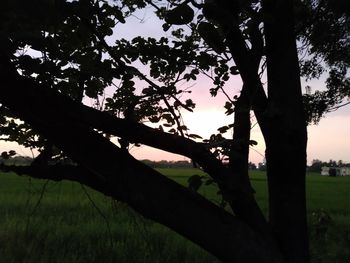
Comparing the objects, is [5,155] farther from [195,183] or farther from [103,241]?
[103,241]

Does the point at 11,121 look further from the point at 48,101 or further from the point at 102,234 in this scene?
the point at 102,234

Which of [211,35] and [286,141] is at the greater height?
[211,35]

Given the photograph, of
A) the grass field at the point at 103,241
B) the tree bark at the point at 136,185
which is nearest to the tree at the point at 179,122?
the tree bark at the point at 136,185

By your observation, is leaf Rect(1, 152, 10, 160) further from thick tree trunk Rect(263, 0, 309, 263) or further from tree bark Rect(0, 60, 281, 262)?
thick tree trunk Rect(263, 0, 309, 263)

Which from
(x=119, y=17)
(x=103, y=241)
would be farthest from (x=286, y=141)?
(x=103, y=241)

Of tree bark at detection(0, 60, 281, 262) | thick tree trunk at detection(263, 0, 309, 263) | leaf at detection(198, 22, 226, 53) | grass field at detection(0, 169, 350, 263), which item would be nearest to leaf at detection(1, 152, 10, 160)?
tree bark at detection(0, 60, 281, 262)

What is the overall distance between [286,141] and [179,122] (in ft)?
1.96

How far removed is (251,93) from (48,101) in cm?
108

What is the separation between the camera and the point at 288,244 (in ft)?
9.41

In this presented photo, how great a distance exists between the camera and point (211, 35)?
76.2 inches

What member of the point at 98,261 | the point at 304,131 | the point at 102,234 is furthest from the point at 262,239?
the point at 102,234

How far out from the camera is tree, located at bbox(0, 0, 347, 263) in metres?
2.34

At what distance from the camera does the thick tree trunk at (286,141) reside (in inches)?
113

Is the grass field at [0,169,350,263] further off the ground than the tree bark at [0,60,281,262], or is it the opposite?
the tree bark at [0,60,281,262]
